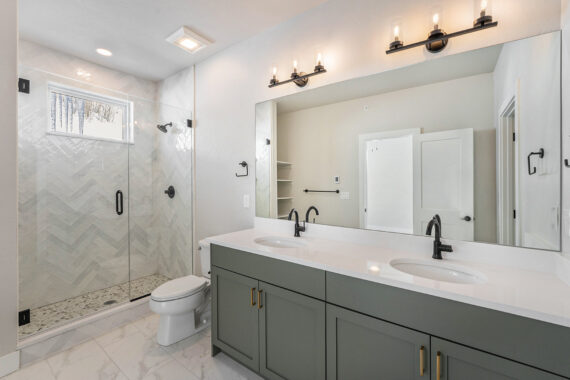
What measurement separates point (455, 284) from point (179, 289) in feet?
6.24

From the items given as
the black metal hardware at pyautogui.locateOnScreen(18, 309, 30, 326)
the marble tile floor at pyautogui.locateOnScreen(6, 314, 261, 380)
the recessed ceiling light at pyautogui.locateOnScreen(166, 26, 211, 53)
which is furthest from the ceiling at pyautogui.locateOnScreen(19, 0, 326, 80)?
the marble tile floor at pyautogui.locateOnScreen(6, 314, 261, 380)

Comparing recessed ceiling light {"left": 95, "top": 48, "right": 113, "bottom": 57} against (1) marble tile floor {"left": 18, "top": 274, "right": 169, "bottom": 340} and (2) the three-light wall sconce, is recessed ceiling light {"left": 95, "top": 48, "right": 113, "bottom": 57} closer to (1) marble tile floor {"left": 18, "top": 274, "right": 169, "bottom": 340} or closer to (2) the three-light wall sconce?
(1) marble tile floor {"left": 18, "top": 274, "right": 169, "bottom": 340}

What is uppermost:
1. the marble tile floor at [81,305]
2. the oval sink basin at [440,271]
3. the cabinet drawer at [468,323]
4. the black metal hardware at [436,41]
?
the black metal hardware at [436,41]

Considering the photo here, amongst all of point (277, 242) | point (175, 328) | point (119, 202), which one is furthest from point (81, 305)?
point (277, 242)

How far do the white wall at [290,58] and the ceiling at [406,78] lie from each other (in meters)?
0.04

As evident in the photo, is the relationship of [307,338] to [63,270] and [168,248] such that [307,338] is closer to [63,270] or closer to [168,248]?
[168,248]

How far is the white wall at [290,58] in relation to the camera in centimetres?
134

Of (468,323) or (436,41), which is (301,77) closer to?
(436,41)

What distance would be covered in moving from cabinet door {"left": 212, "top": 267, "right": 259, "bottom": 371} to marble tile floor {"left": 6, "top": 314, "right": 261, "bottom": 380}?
141mm

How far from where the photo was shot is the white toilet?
1946 millimetres

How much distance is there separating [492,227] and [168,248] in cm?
317

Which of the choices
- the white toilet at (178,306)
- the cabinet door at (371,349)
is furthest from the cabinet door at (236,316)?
the cabinet door at (371,349)

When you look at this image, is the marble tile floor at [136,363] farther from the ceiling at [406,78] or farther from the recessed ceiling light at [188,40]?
the recessed ceiling light at [188,40]

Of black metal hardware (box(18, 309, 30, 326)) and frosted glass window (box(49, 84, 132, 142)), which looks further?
frosted glass window (box(49, 84, 132, 142))
